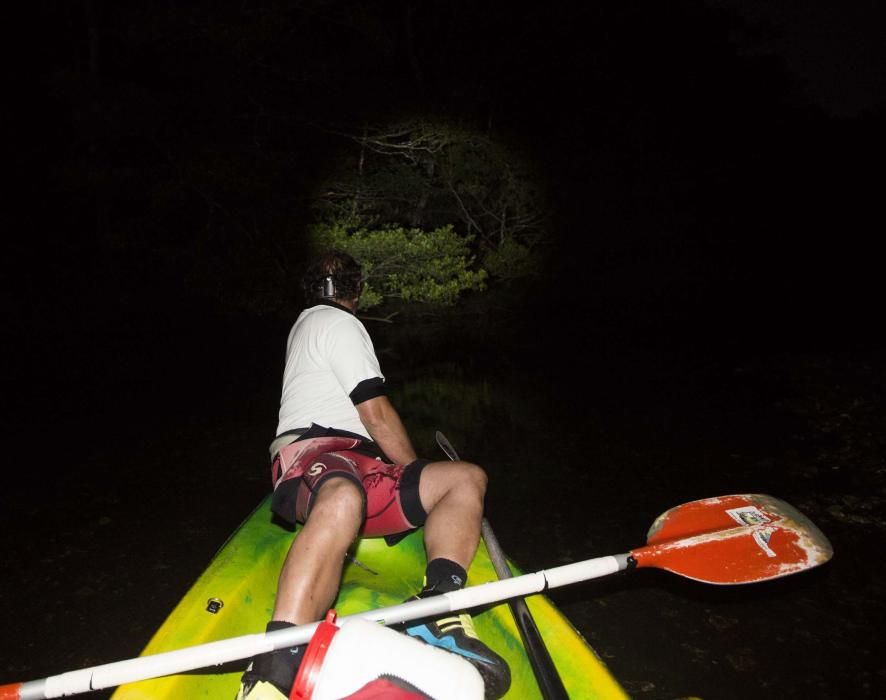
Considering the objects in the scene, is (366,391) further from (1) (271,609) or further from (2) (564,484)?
(2) (564,484)

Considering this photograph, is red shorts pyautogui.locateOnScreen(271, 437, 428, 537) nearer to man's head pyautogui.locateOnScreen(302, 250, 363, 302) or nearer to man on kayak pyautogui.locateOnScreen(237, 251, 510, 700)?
man on kayak pyautogui.locateOnScreen(237, 251, 510, 700)

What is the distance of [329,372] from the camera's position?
2500 millimetres

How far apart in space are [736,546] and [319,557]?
67.2 inches

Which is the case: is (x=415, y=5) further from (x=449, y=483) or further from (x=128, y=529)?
(x=449, y=483)

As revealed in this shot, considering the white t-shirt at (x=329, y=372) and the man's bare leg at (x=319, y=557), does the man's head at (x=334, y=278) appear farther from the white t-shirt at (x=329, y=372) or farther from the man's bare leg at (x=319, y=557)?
the man's bare leg at (x=319, y=557)

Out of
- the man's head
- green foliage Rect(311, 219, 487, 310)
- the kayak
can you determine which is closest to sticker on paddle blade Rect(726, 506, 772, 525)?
the kayak

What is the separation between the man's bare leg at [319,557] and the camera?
70.8 inches

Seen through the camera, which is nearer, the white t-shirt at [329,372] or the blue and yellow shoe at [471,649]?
the blue and yellow shoe at [471,649]

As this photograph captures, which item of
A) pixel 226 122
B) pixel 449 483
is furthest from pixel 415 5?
pixel 449 483

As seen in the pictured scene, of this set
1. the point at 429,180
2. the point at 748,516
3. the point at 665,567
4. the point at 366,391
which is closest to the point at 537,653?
the point at 665,567

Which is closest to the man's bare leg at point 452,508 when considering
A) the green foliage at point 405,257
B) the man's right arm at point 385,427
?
the man's right arm at point 385,427

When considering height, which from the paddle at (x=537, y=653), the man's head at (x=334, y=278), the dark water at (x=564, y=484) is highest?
the man's head at (x=334, y=278)

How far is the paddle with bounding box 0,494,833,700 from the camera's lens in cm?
162

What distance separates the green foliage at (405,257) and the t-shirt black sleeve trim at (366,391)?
5.47 meters
